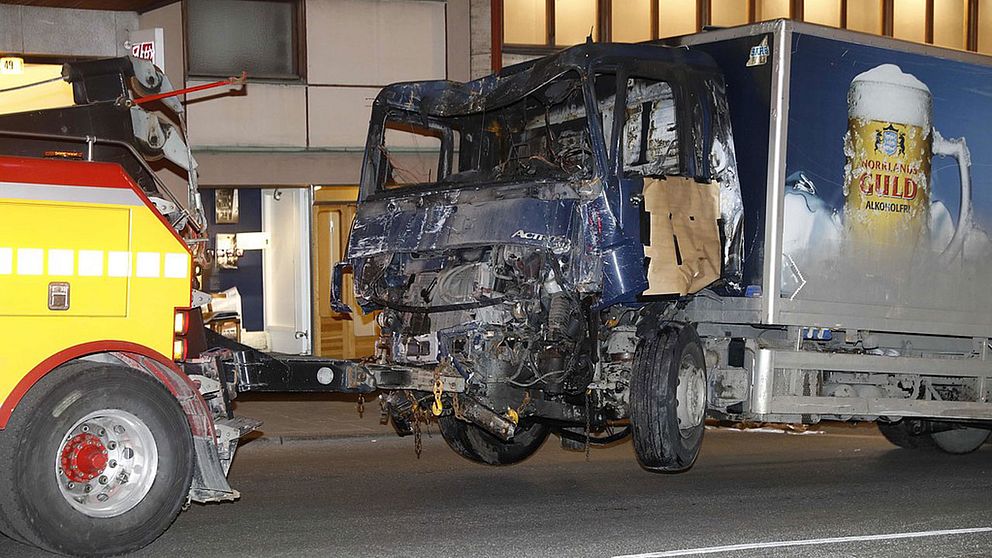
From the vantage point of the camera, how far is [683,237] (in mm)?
8438

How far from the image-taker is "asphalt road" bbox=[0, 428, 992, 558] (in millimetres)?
7293

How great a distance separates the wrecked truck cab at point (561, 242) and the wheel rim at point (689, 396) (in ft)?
0.04

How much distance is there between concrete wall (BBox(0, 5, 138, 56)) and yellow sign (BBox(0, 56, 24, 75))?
26.7 ft

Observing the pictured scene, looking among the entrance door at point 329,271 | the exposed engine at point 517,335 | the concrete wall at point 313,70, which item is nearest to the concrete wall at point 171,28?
the concrete wall at point 313,70

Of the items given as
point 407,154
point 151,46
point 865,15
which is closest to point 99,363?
point 407,154

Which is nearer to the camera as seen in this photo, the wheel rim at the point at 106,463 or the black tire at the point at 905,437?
the wheel rim at the point at 106,463

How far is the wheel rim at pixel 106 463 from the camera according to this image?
21.1ft

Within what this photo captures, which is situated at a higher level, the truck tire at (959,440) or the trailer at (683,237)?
the trailer at (683,237)

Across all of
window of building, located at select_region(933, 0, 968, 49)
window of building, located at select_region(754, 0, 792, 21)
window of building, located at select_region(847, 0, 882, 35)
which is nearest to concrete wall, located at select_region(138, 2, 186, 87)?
window of building, located at select_region(754, 0, 792, 21)

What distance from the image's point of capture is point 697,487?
375 inches

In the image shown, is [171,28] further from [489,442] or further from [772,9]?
[772,9]

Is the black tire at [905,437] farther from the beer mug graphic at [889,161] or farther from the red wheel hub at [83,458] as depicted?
the red wheel hub at [83,458]

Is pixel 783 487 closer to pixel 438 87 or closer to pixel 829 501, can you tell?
pixel 829 501

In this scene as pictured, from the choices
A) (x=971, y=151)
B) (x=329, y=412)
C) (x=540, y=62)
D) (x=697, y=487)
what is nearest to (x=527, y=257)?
(x=540, y=62)
